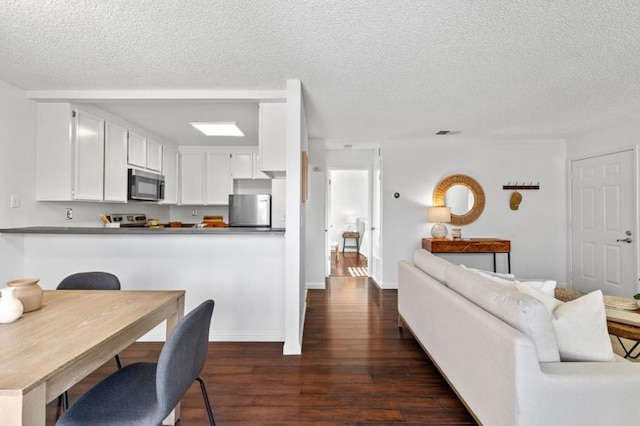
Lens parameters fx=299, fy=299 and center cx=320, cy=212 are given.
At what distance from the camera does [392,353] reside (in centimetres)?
256

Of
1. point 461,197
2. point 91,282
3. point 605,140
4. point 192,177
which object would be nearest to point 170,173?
point 192,177

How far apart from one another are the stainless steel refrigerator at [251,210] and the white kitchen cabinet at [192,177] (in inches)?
36.7

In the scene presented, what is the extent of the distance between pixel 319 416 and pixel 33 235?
2969 millimetres

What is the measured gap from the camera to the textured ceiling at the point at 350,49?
1.65 metres

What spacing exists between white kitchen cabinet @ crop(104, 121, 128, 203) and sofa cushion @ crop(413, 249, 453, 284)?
345cm

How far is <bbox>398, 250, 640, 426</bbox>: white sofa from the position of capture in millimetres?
1202

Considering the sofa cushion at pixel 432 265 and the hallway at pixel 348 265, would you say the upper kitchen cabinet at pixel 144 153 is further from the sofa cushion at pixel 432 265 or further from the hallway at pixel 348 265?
the sofa cushion at pixel 432 265

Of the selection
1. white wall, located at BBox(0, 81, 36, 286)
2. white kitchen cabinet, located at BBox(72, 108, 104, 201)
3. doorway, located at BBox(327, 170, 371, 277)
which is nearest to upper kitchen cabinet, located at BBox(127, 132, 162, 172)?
white kitchen cabinet, located at BBox(72, 108, 104, 201)

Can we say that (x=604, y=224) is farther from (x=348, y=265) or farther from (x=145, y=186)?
(x=145, y=186)

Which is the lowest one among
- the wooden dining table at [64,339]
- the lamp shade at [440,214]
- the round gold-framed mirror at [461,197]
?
the wooden dining table at [64,339]

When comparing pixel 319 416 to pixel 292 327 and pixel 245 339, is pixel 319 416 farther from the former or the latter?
pixel 245 339

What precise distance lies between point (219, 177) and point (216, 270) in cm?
256

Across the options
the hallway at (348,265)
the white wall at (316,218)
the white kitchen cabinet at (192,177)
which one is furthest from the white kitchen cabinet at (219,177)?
the hallway at (348,265)

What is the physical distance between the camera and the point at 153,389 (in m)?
1.30
